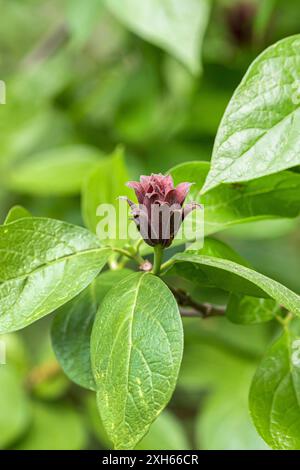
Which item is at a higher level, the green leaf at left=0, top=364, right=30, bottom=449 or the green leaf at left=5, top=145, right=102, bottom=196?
the green leaf at left=5, top=145, right=102, bottom=196

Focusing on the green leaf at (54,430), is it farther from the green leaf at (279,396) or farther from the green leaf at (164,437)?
the green leaf at (279,396)

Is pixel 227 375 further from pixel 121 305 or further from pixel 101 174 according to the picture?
pixel 121 305

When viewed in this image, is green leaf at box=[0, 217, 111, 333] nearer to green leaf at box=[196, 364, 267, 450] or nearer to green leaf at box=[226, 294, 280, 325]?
green leaf at box=[226, 294, 280, 325]

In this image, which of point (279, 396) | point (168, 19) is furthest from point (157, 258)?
point (168, 19)

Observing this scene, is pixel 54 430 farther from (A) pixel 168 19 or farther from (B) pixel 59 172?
(A) pixel 168 19

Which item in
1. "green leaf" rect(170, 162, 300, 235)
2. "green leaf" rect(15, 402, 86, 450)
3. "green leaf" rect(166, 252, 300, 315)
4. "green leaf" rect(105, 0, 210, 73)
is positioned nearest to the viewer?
"green leaf" rect(166, 252, 300, 315)

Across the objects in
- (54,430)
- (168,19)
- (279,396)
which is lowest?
(54,430)

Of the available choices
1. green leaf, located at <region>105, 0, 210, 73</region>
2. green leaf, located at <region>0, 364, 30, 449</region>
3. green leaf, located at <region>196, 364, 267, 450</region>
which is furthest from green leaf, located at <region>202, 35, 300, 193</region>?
green leaf, located at <region>0, 364, 30, 449</region>
